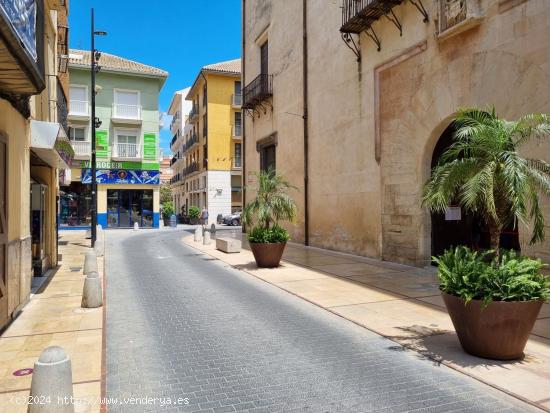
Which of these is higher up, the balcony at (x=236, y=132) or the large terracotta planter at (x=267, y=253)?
the balcony at (x=236, y=132)

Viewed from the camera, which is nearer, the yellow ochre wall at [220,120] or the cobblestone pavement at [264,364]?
the cobblestone pavement at [264,364]

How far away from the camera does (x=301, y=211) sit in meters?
18.7

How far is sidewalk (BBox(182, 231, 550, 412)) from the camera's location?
4551mm

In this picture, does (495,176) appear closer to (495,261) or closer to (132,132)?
(495,261)

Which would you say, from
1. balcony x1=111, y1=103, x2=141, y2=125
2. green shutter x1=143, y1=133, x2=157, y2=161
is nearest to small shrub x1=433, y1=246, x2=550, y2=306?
green shutter x1=143, y1=133, x2=157, y2=161

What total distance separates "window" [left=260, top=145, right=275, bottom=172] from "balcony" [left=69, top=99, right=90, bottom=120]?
1679 cm

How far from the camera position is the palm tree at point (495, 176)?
4.78 m

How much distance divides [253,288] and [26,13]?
6367 mm

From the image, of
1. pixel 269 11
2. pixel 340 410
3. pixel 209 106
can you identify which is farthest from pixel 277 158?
pixel 209 106

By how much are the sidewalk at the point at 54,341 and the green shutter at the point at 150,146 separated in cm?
2624

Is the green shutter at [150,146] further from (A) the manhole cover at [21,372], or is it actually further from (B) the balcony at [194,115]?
(A) the manhole cover at [21,372]

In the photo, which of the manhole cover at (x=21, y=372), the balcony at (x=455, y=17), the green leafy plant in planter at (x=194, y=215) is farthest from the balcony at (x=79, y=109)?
the manhole cover at (x=21, y=372)

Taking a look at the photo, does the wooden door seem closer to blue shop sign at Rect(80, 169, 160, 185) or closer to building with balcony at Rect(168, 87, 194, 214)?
blue shop sign at Rect(80, 169, 160, 185)

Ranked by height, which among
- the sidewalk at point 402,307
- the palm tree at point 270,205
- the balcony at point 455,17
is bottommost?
the sidewalk at point 402,307
